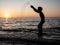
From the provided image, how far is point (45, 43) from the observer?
13180 mm

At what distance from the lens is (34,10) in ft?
53.3

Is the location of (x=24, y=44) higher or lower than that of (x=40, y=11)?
lower

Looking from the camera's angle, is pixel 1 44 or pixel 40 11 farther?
pixel 40 11

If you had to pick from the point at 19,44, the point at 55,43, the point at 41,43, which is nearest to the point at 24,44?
the point at 19,44

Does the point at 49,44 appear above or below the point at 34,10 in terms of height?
below

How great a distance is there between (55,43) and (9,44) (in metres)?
3.39

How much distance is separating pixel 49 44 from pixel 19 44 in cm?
217

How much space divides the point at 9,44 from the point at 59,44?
3604 millimetres

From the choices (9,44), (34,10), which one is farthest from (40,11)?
(9,44)

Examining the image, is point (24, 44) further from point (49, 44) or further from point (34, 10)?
point (34, 10)

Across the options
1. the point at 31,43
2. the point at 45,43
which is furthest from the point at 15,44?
the point at 45,43

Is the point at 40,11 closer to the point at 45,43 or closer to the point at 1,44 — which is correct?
the point at 45,43

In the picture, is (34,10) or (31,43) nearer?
(31,43)

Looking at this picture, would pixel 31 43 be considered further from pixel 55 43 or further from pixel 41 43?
pixel 55 43
